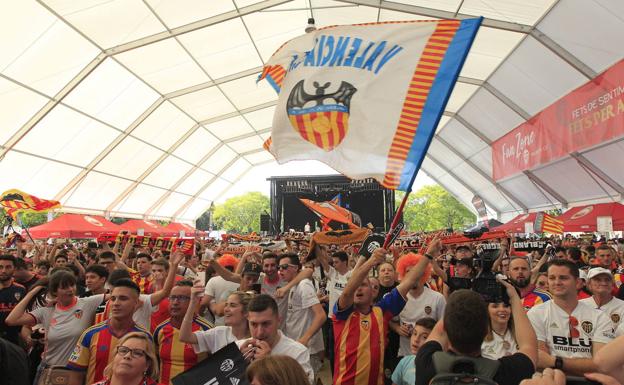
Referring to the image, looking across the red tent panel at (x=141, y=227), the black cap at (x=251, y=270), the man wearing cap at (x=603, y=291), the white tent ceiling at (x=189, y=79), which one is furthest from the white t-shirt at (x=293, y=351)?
the red tent panel at (x=141, y=227)

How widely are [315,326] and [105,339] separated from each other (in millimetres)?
1772

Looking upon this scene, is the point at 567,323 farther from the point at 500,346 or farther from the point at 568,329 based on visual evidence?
the point at 500,346

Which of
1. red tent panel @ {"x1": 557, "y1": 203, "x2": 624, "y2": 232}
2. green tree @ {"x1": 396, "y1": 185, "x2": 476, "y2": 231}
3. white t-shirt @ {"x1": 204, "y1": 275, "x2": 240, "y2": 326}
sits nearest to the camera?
white t-shirt @ {"x1": 204, "y1": 275, "x2": 240, "y2": 326}

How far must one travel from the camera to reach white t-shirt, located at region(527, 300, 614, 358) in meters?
3.12

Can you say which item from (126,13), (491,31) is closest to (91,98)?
(126,13)

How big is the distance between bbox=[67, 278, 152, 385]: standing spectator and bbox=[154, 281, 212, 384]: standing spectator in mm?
213

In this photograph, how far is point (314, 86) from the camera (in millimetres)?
4781

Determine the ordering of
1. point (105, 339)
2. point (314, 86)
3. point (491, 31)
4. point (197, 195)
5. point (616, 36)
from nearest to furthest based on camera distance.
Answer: point (105, 339), point (314, 86), point (616, 36), point (491, 31), point (197, 195)

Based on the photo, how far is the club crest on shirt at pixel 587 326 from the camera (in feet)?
10.4

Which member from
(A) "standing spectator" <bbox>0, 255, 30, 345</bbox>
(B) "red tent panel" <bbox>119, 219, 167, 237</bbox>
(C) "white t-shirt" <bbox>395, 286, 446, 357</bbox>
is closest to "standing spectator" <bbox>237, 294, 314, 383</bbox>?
(C) "white t-shirt" <bbox>395, 286, 446, 357</bbox>

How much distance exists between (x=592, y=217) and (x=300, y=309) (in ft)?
49.7

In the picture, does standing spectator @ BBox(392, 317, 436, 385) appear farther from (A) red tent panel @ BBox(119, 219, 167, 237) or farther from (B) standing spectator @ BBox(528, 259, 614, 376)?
(A) red tent panel @ BBox(119, 219, 167, 237)

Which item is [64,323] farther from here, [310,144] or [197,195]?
[197,195]

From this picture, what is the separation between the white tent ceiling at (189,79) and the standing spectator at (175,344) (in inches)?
487
